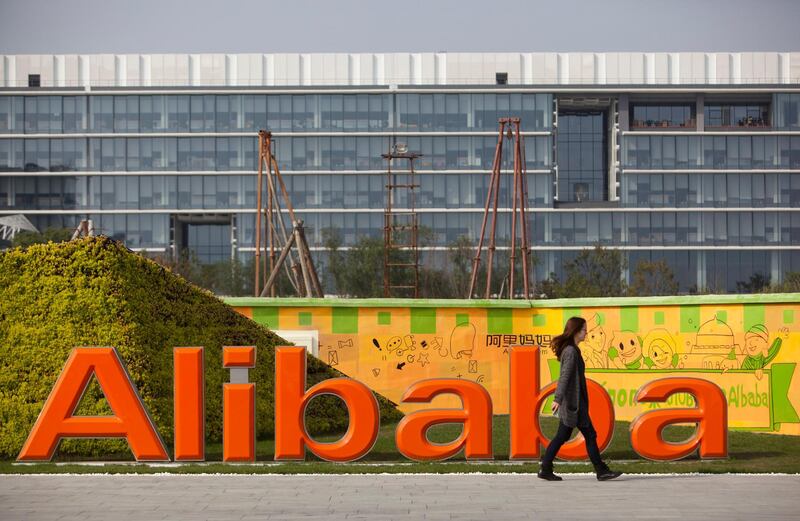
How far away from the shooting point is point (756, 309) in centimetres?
2248

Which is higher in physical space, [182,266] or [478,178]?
[478,178]

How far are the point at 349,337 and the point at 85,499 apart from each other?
1296 cm

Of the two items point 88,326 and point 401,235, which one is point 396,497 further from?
point 401,235

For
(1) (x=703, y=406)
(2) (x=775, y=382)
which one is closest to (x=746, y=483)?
(1) (x=703, y=406)

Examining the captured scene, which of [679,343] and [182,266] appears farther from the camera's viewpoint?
[182,266]

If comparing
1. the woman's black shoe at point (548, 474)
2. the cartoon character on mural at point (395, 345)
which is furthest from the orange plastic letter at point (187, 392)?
the cartoon character on mural at point (395, 345)

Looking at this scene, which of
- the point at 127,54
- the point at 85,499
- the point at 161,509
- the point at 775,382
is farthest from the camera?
the point at 127,54

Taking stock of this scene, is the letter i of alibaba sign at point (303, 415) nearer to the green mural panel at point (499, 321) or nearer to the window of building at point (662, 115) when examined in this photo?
the green mural panel at point (499, 321)

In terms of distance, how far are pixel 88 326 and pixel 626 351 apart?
1027 centimetres

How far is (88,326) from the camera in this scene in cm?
1938

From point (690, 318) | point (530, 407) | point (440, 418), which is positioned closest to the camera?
point (440, 418)

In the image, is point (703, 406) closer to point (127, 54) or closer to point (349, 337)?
point (349, 337)

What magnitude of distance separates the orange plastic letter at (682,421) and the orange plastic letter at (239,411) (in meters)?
4.92

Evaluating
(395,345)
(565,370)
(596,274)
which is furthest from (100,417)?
(596,274)
